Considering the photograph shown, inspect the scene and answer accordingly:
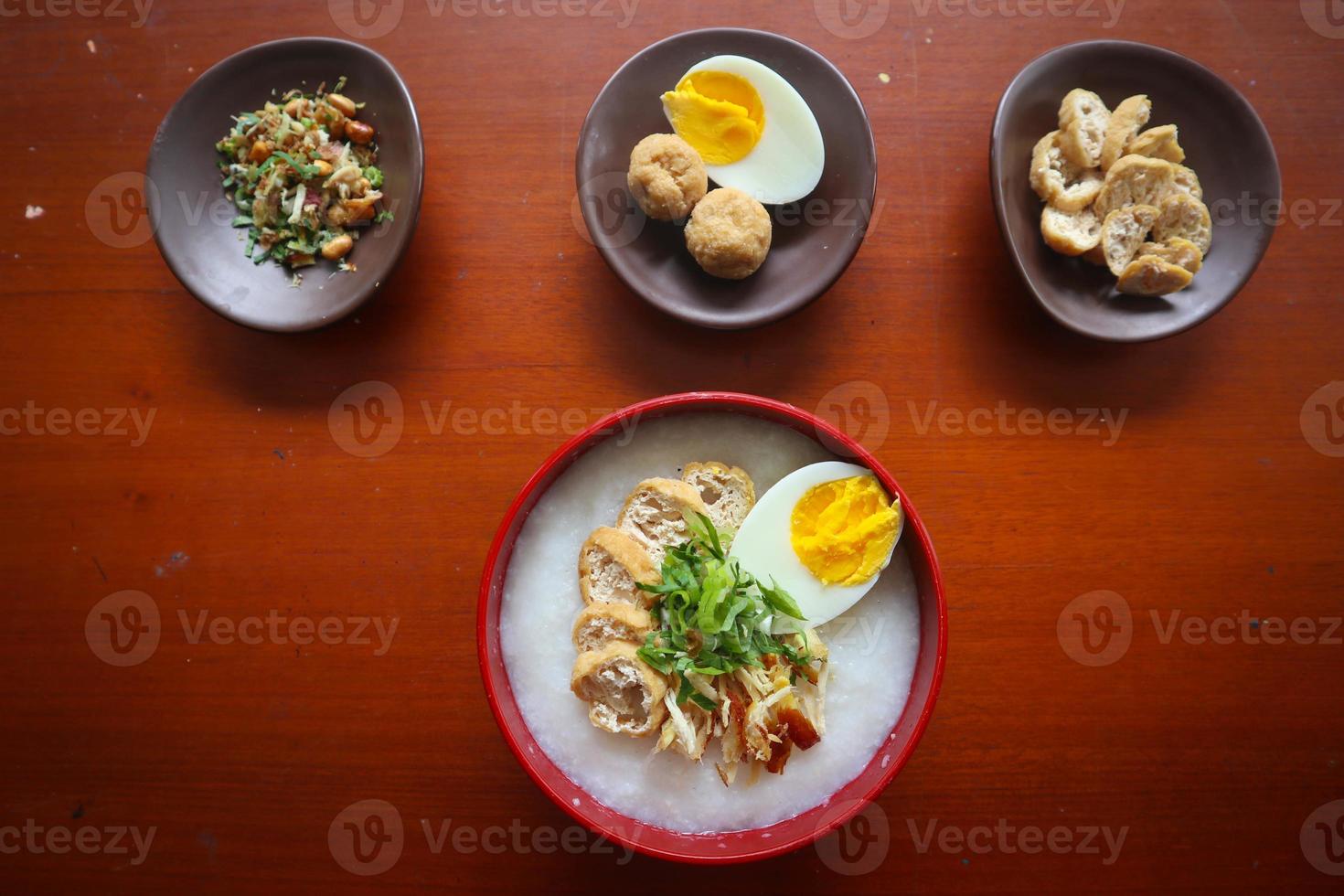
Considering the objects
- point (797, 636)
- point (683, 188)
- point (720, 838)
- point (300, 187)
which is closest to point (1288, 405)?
point (797, 636)

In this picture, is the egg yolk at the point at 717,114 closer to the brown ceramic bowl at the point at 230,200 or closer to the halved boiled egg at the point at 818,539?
the brown ceramic bowl at the point at 230,200

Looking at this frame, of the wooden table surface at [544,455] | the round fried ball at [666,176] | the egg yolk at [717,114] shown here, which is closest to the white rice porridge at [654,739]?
the wooden table surface at [544,455]

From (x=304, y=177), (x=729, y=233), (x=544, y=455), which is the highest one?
(x=729, y=233)

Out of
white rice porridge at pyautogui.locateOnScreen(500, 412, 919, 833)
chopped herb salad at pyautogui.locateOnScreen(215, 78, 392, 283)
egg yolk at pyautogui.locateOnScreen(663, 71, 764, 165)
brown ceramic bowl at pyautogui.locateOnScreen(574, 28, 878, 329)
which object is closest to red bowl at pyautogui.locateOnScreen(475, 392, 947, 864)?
white rice porridge at pyautogui.locateOnScreen(500, 412, 919, 833)

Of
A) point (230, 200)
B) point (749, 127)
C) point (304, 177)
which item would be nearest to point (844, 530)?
point (749, 127)

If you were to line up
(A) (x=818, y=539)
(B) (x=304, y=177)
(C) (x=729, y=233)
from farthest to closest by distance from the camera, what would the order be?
(B) (x=304, y=177)
(C) (x=729, y=233)
(A) (x=818, y=539)

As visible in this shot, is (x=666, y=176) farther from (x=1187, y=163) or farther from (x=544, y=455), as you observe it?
(x=1187, y=163)

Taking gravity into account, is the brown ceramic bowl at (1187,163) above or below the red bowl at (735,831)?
above

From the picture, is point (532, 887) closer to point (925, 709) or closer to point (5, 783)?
point (925, 709)
